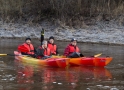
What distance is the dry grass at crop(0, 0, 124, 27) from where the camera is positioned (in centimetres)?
3038

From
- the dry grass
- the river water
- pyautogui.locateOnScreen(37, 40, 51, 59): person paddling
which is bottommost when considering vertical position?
the river water

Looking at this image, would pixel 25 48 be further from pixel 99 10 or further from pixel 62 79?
pixel 99 10

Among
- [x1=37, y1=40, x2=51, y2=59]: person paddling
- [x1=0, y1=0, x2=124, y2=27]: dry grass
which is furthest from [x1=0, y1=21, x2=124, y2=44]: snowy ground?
[x1=37, y1=40, x2=51, y2=59]: person paddling

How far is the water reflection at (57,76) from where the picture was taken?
1067 cm

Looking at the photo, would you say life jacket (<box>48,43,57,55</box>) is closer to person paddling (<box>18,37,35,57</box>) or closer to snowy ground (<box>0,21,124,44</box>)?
person paddling (<box>18,37,35,57</box>)

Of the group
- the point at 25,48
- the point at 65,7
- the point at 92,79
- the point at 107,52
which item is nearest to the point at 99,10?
the point at 65,7

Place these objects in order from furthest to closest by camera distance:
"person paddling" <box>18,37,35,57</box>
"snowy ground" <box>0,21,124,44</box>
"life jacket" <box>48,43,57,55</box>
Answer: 1. "snowy ground" <box>0,21,124,44</box>
2. "person paddling" <box>18,37,35,57</box>
3. "life jacket" <box>48,43,57,55</box>

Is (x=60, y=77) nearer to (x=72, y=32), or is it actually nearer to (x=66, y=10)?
(x=72, y=32)

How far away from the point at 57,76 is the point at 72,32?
51.6 ft

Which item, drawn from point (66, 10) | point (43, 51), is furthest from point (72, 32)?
point (43, 51)

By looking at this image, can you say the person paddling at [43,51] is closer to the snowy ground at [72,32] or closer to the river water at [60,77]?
the river water at [60,77]

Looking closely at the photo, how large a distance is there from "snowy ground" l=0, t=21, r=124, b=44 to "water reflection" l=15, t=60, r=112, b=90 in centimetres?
1144

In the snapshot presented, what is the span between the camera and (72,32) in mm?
27844

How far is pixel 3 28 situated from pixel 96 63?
54.9 ft
